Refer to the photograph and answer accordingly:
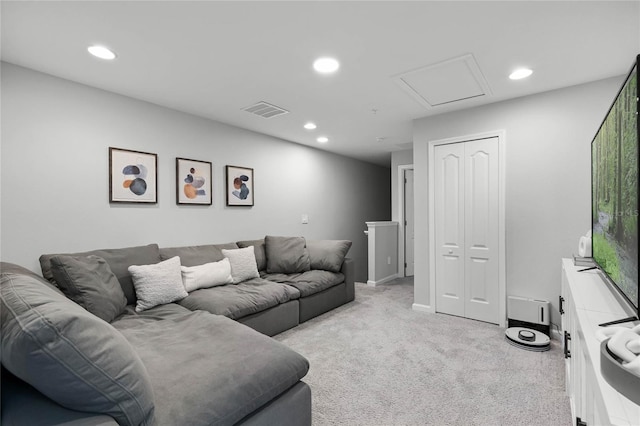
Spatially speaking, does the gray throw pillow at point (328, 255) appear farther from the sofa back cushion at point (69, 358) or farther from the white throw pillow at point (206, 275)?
the sofa back cushion at point (69, 358)

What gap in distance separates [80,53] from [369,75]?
7.13 feet

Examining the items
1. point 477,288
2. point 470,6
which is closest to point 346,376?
point 477,288

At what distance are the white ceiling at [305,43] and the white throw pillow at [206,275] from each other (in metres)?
1.71

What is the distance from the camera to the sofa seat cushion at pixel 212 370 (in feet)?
3.85

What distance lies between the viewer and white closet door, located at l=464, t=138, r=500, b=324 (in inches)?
125

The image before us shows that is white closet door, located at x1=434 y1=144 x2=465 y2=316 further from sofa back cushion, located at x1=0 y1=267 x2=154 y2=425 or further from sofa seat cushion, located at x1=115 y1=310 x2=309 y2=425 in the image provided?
sofa back cushion, located at x1=0 y1=267 x2=154 y2=425

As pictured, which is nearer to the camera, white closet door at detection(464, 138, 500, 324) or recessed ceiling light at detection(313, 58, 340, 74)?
recessed ceiling light at detection(313, 58, 340, 74)

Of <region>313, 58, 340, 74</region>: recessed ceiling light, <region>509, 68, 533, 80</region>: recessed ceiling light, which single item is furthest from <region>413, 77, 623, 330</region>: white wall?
Result: <region>313, 58, 340, 74</region>: recessed ceiling light

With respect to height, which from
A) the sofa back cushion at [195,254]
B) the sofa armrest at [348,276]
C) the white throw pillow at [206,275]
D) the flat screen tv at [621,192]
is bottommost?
the sofa armrest at [348,276]

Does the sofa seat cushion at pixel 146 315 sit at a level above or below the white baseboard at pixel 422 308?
above

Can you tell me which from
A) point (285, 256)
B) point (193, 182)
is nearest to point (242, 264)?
point (285, 256)

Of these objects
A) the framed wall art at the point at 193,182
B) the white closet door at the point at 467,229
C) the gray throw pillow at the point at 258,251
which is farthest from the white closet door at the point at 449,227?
the framed wall art at the point at 193,182

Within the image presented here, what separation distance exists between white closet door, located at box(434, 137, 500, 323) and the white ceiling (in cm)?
61

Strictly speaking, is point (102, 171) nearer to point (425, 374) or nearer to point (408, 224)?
point (425, 374)
